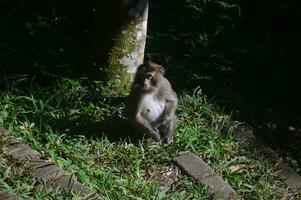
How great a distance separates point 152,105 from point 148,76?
404 mm

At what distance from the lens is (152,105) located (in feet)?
19.4

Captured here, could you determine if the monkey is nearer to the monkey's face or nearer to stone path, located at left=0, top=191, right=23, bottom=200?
the monkey's face

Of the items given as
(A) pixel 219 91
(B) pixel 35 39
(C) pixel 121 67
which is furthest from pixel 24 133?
(A) pixel 219 91

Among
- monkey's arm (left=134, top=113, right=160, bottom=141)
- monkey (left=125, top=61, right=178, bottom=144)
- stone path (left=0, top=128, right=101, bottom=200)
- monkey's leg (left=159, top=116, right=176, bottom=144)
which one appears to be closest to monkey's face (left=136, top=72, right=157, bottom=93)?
monkey (left=125, top=61, right=178, bottom=144)

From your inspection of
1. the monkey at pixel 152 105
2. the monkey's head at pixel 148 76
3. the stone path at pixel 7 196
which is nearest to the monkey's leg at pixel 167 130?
the monkey at pixel 152 105

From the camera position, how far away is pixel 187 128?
20.1 feet

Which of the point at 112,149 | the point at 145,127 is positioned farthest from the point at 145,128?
the point at 112,149

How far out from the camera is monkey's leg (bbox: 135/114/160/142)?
19.0ft

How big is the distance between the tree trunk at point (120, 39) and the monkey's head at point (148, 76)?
0.80 meters

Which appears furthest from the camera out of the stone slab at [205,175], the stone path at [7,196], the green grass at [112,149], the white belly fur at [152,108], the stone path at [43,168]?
the white belly fur at [152,108]

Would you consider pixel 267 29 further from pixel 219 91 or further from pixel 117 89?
pixel 117 89

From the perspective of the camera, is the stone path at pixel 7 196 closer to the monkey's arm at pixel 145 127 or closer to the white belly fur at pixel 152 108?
the monkey's arm at pixel 145 127

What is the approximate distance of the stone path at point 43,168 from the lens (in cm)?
460

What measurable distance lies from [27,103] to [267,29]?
12.6ft
